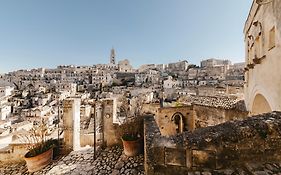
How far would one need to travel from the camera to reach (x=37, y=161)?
19.3 ft

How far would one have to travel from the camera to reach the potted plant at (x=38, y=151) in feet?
19.1

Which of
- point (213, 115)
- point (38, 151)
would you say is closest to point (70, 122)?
point (38, 151)

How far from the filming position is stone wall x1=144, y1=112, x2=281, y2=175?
2.35 m

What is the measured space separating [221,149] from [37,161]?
6.44 meters

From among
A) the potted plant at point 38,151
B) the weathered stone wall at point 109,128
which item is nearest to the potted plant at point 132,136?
the weathered stone wall at point 109,128

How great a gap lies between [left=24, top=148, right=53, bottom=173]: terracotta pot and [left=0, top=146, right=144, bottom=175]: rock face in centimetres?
19

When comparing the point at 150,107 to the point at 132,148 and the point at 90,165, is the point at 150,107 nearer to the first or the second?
the point at 132,148

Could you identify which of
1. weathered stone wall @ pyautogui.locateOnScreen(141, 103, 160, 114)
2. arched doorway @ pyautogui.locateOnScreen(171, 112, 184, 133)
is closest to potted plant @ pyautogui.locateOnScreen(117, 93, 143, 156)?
arched doorway @ pyautogui.locateOnScreen(171, 112, 184, 133)

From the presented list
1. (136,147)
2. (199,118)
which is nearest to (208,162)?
(136,147)

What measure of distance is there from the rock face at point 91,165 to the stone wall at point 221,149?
2.65 meters

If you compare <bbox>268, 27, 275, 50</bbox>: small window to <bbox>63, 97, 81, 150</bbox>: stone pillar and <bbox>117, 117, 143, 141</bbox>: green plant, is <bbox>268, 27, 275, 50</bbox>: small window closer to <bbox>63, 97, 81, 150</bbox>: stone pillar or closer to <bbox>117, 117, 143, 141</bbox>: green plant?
<bbox>117, 117, 143, 141</bbox>: green plant

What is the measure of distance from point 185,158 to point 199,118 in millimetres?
9931

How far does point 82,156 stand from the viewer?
6.49 meters

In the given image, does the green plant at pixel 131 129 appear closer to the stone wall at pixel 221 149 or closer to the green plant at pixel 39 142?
the green plant at pixel 39 142
